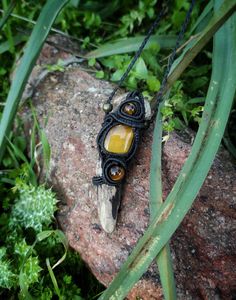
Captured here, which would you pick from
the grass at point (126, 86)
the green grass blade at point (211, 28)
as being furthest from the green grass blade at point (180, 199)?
the green grass blade at point (211, 28)

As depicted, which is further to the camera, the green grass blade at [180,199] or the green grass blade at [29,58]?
the green grass blade at [29,58]

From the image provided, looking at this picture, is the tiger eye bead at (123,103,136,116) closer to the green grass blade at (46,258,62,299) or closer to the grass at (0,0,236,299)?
the grass at (0,0,236,299)

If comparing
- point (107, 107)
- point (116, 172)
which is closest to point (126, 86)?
point (107, 107)

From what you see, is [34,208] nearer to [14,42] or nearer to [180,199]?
[180,199]

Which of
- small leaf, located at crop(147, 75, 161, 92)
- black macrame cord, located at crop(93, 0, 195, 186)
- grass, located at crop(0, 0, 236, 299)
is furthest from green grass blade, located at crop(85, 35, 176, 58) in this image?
black macrame cord, located at crop(93, 0, 195, 186)

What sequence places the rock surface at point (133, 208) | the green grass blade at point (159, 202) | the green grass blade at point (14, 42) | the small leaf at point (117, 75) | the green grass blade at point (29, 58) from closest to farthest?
1. the green grass blade at point (159, 202)
2. the rock surface at point (133, 208)
3. the green grass blade at point (29, 58)
4. the small leaf at point (117, 75)
5. the green grass blade at point (14, 42)

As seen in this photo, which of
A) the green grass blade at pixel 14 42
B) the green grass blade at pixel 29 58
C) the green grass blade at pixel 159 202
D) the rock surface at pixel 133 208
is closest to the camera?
the green grass blade at pixel 159 202

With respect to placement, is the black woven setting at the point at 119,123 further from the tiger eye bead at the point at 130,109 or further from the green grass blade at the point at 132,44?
the green grass blade at the point at 132,44
